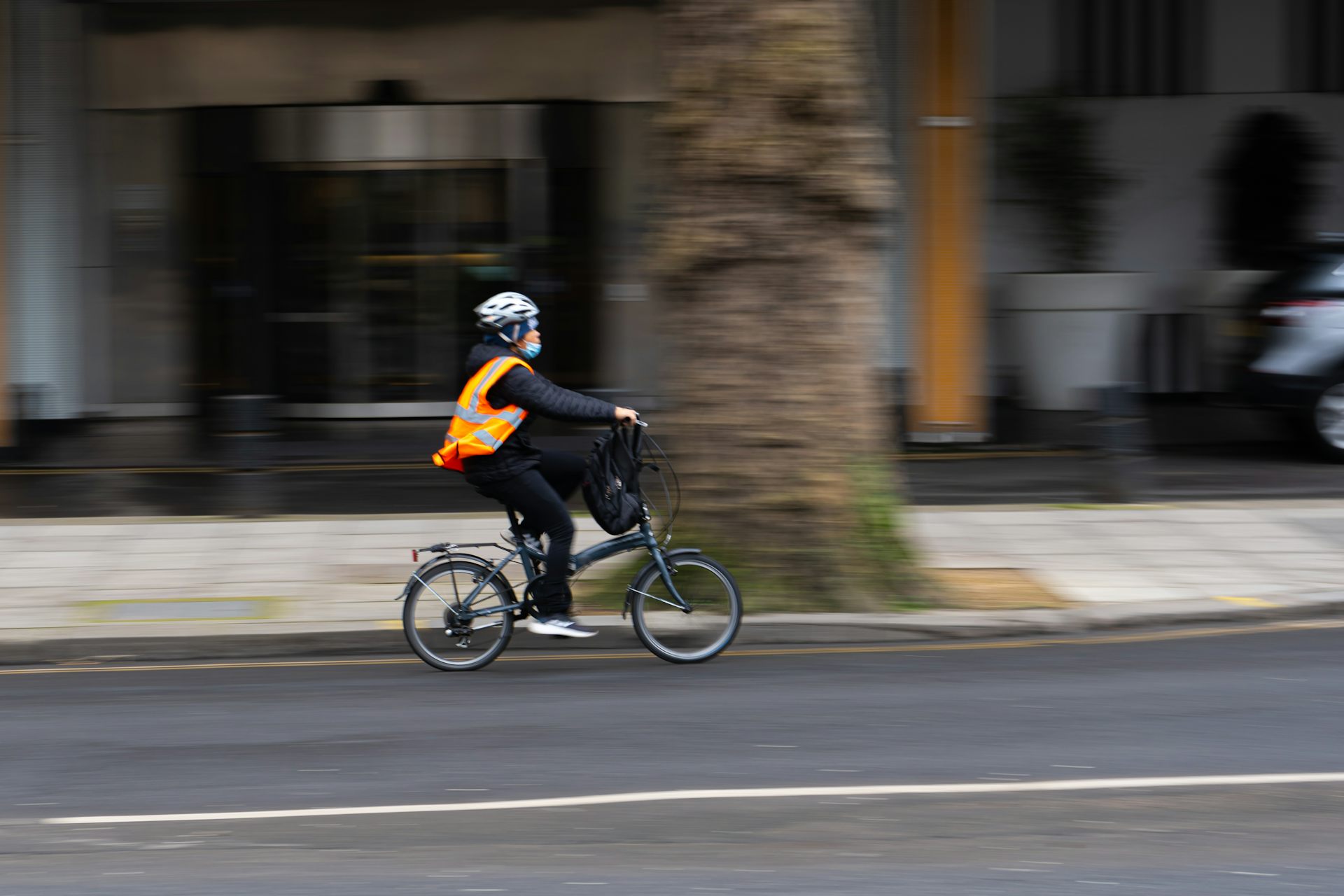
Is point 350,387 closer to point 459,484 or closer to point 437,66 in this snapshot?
point 437,66

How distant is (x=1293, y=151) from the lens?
58.4 ft

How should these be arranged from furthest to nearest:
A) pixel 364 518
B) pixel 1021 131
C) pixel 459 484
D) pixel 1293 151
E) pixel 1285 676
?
1. pixel 1293 151
2. pixel 1021 131
3. pixel 459 484
4. pixel 364 518
5. pixel 1285 676

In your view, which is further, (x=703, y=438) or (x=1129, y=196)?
(x=1129, y=196)

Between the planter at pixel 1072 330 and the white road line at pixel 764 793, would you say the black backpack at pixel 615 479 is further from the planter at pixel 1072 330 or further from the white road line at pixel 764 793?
the planter at pixel 1072 330

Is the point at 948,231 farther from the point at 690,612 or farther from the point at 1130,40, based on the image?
the point at 690,612

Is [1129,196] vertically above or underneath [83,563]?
above

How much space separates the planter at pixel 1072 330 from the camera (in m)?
16.2

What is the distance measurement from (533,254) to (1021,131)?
5.01 meters

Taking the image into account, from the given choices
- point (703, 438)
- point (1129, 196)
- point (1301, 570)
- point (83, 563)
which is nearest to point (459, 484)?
point (83, 563)

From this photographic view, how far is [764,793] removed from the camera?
5.62 meters

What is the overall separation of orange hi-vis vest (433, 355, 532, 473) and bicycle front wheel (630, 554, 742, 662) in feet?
3.00

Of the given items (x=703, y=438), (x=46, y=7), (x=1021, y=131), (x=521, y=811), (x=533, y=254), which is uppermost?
(x=46, y=7)

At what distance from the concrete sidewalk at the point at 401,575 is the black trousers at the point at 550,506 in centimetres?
58

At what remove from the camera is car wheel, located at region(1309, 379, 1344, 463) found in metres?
13.5
